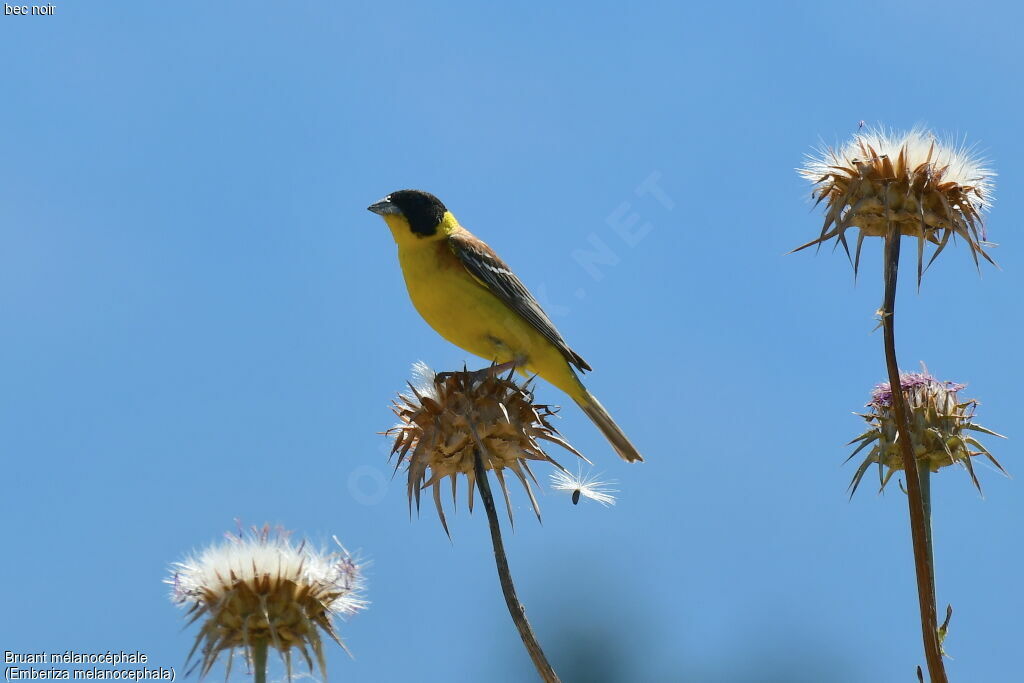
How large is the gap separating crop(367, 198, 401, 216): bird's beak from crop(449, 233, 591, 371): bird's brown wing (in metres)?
0.63

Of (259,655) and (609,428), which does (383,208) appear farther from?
(259,655)

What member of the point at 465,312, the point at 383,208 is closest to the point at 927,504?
the point at 465,312

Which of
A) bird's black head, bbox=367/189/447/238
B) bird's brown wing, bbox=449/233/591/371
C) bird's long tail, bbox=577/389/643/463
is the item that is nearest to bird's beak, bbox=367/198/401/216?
bird's black head, bbox=367/189/447/238

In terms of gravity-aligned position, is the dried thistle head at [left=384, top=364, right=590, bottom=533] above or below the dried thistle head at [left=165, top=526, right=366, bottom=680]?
above

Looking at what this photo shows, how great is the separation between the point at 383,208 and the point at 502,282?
1.27m

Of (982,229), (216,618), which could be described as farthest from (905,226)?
(216,618)

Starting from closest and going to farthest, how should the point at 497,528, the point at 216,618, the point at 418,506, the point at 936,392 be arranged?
the point at 216,618, the point at 497,528, the point at 418,506, the point at 936,392

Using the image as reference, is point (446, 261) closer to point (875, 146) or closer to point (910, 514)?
point (875, 146)

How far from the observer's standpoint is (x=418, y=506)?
6801mm

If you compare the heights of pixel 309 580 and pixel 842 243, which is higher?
pixel 842 243

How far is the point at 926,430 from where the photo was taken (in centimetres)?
759

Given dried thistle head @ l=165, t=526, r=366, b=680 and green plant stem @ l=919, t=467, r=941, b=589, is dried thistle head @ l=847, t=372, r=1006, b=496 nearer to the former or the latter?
green plant stem @ l=919, t=467, r=941, b=589

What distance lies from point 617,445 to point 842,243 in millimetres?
3648

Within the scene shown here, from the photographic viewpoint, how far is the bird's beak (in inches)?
377
